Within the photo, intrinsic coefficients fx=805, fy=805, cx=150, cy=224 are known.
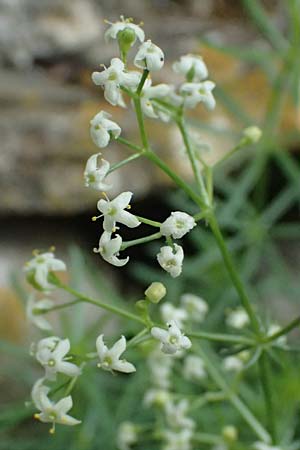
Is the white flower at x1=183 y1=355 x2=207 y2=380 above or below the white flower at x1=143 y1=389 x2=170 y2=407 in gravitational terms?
above

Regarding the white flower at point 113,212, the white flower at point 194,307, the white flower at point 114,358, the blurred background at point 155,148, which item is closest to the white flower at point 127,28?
the white flower at point 113,212

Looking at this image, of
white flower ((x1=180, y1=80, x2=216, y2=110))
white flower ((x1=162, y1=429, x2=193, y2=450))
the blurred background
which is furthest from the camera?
the blurred background

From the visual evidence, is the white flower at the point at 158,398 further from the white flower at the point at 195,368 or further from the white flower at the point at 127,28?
the white flower at the point at 127,28

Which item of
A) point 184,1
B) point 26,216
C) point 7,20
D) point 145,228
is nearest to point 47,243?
point 26,216

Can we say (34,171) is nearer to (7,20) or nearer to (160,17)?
(7,20)

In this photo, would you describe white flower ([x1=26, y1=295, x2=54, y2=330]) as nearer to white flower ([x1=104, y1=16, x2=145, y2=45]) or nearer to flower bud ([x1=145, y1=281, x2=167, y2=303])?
flower bud ([x1=145, y1=281, x2=167, y2=303])

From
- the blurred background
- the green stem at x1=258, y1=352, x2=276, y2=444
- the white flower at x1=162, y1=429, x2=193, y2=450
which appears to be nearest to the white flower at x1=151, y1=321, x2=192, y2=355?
the green stem at x1=258, y1=352, x2=276, y2=444
